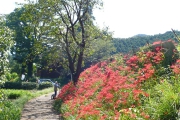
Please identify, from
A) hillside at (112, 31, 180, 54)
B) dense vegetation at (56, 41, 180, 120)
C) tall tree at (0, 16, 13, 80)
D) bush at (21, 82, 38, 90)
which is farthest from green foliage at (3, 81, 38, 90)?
tall tree at (0, 16, 13, 80)

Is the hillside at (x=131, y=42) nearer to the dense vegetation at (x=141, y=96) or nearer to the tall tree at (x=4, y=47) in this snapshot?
the dense vegetation at (x=141, y=96)

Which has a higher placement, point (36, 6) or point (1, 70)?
point (36, 6)

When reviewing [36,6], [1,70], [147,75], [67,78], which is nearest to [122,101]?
[147,75]

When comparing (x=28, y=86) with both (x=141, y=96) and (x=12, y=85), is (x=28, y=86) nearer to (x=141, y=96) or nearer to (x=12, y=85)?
(x=12, y=85)

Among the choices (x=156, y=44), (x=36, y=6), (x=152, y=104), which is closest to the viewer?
(x=152, y=104)

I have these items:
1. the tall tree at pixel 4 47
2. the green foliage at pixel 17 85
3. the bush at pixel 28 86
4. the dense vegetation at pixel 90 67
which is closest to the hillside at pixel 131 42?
the dense vegetation at pixel 90 67

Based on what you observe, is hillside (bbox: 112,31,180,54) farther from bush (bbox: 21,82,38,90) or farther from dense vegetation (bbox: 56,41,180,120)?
dense vegetation (bbox: 56,41,180,120)

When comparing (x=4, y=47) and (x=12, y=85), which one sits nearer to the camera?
(x=4, y=47)

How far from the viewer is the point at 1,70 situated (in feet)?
20.0

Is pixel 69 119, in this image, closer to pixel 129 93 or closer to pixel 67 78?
pixel 129 93

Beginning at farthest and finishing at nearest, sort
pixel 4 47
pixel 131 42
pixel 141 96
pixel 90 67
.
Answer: pixel 131 42 < pixel 90 67 < pixel 141 96 < pixel 4 47

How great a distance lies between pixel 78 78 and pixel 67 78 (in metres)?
24.6

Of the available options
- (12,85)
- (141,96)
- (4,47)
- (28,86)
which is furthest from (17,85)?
(141,96)

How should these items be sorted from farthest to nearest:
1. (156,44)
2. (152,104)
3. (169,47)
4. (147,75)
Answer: (156,44)
(169,47)
(147,75)
(152,104)
